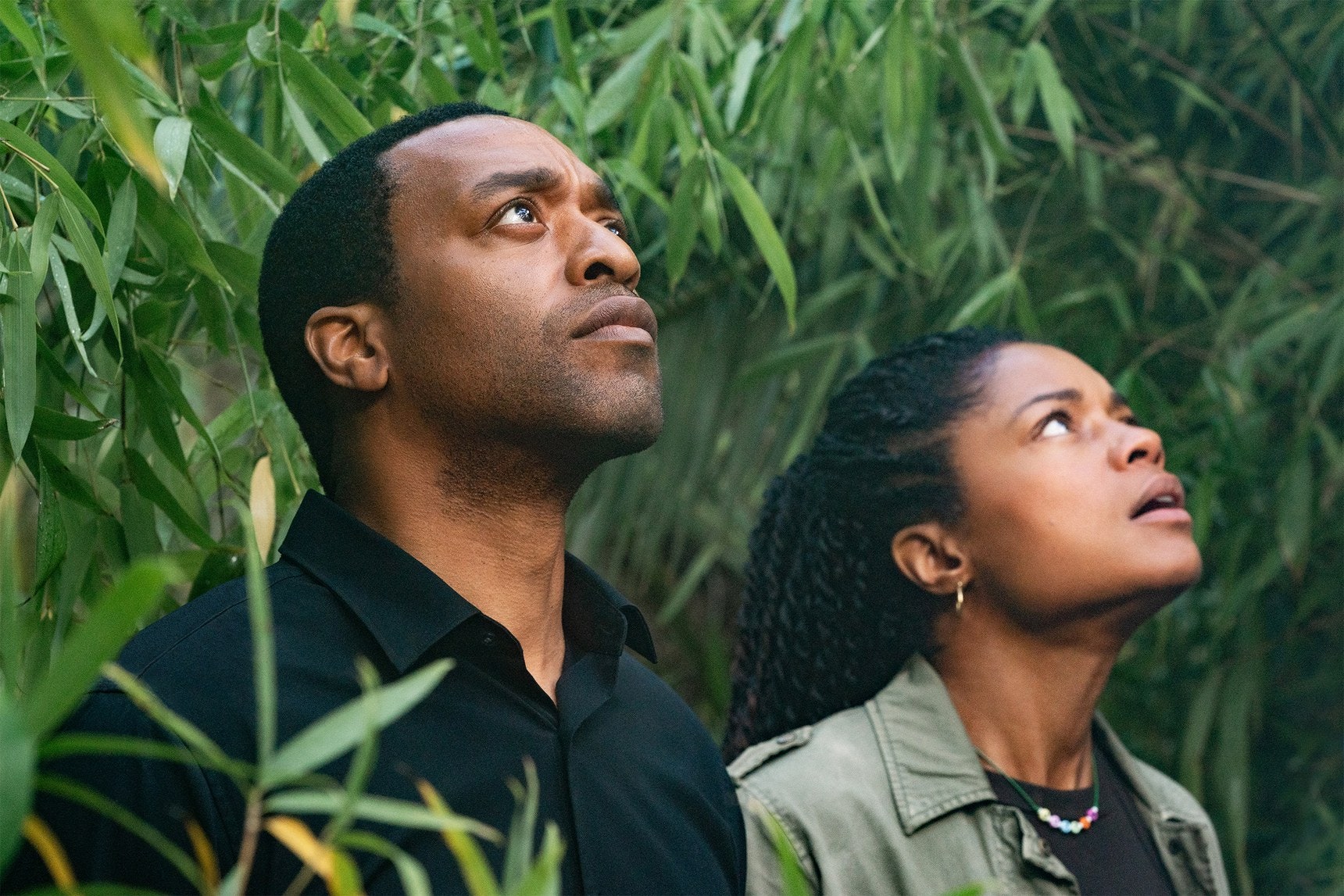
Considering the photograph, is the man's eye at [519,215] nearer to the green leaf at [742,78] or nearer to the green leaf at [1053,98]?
the green leaf at [742,78]

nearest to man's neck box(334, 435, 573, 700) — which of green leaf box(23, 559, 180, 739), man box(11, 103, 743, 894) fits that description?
man box(11, 103, 743, 894)

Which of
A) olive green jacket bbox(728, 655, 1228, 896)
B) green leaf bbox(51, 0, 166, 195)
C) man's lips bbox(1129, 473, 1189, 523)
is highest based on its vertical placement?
green leaf bbox(51, 0, 166, 195)

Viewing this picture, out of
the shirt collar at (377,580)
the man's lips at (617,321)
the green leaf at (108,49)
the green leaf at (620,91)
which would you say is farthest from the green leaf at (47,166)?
the green leaf at (620,91)

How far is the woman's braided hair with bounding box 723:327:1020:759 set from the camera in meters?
1.88

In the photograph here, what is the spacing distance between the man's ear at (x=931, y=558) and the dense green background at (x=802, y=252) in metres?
Answer: 0.35

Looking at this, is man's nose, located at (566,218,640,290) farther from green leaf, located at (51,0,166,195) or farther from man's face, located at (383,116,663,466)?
green leaf, located at (51,0,166,195)

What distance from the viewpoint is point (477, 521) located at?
4.22 feet

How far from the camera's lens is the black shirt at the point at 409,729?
3.37 ft

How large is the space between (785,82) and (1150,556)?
0.76 meters

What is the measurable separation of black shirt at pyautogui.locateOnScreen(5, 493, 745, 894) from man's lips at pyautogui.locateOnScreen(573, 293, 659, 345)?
24 centimetres

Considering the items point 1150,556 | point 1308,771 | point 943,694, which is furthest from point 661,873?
point 1308,771

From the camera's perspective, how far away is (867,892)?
1.58 meters

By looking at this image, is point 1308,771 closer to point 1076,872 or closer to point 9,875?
point 1076,872

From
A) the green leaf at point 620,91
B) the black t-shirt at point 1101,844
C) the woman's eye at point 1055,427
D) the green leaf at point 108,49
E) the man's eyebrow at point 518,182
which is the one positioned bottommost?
the black t-shirt at point 1101,844
